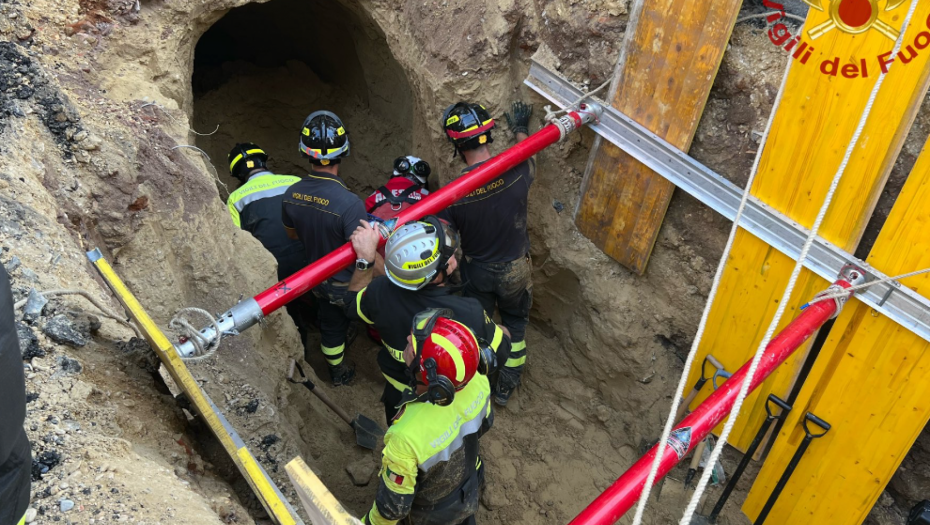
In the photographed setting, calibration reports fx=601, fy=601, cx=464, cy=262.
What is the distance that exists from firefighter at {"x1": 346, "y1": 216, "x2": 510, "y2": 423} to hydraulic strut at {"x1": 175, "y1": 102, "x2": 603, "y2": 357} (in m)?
0.19

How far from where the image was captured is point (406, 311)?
3.26 meters

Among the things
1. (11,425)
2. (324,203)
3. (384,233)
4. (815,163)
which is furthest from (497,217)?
(11,425)

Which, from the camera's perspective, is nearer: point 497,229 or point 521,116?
point 497,229

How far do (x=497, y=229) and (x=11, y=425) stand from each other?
3276 millimetres

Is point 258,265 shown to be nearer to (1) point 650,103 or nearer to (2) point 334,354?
(2) point 334,354

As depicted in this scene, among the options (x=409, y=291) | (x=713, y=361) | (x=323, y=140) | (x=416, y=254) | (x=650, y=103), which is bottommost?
(x=713, y=361)

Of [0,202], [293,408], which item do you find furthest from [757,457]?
[0,202]

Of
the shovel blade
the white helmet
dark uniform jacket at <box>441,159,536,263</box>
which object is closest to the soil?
the shovel blade

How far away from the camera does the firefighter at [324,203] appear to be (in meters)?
4.26

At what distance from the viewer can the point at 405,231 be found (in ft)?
10.1

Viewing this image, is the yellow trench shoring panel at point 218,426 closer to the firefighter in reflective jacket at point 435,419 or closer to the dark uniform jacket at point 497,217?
the firefighter in reflective jacket at point 435,419

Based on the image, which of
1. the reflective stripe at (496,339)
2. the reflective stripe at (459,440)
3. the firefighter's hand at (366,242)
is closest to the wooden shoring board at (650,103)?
the reflective stripe at (496,339)

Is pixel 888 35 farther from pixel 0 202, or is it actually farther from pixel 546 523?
pixel 0 202

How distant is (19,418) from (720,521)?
4.07 metres
